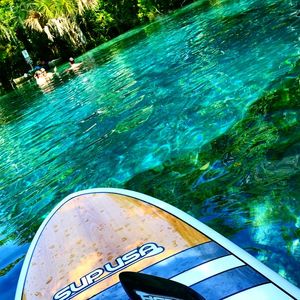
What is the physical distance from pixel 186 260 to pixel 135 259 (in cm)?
34

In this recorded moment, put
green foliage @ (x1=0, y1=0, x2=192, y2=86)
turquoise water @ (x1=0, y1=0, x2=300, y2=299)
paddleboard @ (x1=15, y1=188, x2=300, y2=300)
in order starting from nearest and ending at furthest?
paddleboard @ (x1=15, y1=188, x2=300, y2=300) → turquoise water @ (x1=0, y1=0, x2=300, y2=299) → green foliage @ (x1=0, y1=0, x2=192, y2=86)

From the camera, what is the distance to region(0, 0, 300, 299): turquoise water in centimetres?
360

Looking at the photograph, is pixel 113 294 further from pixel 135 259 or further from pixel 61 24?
pixel 61 24

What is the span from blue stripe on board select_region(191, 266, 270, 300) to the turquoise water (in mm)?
739

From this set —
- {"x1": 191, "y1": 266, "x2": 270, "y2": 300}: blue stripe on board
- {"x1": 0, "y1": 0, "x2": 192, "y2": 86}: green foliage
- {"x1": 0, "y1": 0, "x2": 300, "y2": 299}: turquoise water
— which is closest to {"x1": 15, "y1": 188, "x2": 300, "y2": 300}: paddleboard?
{"x1": 191, "y1": 266, "x2": 270, "y2": 300}: blue stripe on board

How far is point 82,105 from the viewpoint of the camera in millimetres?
10109

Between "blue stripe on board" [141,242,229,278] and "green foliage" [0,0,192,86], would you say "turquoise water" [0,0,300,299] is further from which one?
"green foliage" [0,0,192,86]

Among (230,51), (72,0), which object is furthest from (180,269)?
(72,0)

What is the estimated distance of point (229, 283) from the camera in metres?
2.04

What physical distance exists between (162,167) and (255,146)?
46.8 inches

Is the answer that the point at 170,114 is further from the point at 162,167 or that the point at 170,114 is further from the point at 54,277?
the point at 54,277

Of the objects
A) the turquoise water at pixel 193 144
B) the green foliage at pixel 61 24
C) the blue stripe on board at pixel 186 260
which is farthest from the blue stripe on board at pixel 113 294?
the green foliage at pixel 61 24

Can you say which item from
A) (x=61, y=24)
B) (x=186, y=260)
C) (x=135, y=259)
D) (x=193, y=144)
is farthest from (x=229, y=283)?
(x=61, y=24)

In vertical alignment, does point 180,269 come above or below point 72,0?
below
